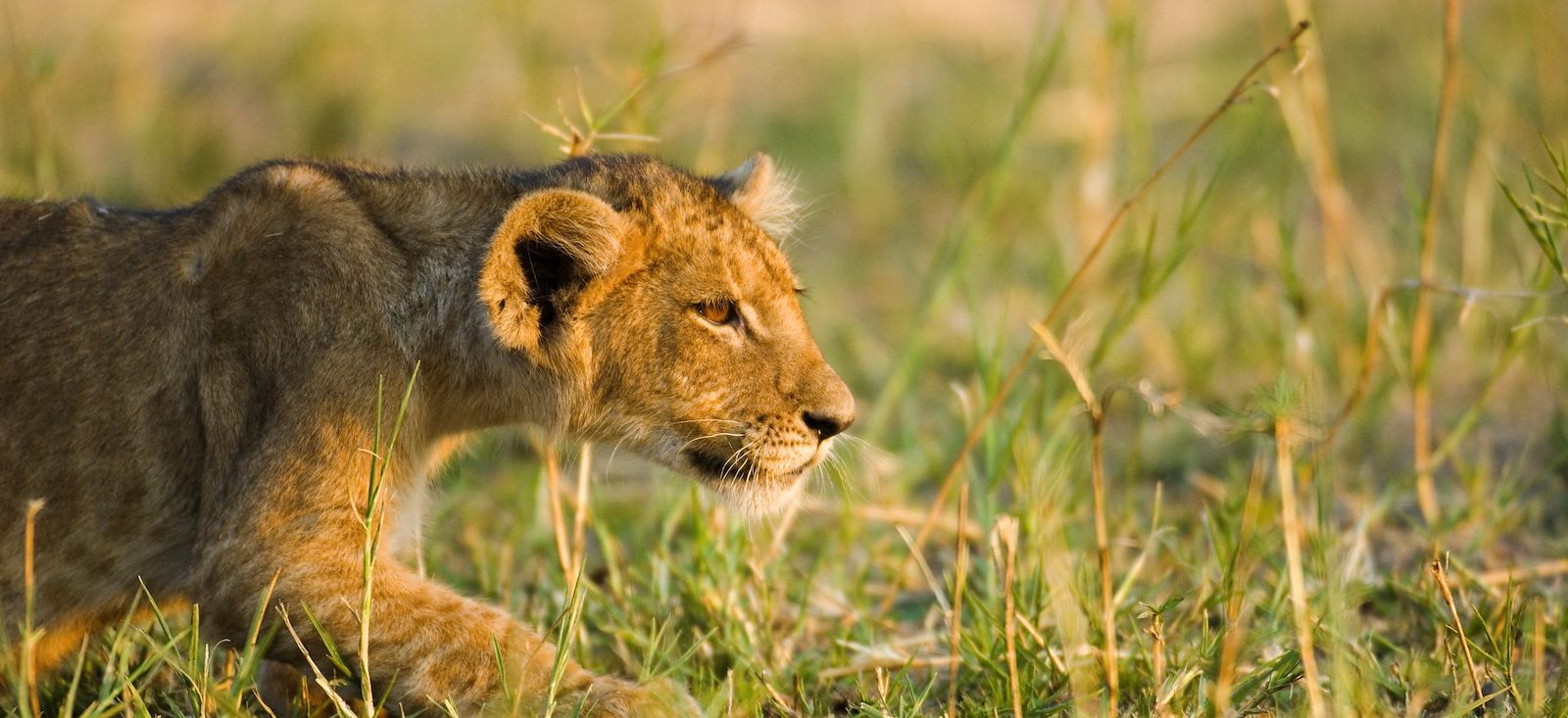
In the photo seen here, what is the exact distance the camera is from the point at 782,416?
3.93m

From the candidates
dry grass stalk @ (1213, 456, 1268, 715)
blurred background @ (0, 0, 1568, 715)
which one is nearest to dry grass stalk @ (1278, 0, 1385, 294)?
blurred background @ (0, 0, 1568, 715)

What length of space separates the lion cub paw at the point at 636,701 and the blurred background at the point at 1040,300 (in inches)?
8.6

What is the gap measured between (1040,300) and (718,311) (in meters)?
3.40

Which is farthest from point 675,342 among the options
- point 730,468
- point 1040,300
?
point 1040,300

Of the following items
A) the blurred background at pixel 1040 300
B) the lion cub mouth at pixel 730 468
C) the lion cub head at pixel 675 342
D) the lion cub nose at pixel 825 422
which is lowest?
the blurred background at pixel 1040 300

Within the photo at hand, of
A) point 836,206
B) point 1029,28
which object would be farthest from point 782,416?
point 1029,28

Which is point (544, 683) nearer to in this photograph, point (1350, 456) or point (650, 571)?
point (650, 571)

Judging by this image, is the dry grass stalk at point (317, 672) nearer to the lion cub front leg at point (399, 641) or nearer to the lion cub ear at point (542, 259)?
the lion cub front leg at point (399, 641)

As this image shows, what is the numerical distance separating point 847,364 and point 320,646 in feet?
11.9

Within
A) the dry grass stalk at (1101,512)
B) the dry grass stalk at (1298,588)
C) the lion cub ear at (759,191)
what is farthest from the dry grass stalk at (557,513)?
the dry grass stalk at (1298,588)

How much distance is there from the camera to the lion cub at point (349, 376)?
3.52 meters

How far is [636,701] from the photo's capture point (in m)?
3.47

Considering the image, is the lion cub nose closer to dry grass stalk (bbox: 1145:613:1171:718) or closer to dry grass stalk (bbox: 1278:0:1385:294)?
dry grass stalk (bbox: 1145:613:1171:718)

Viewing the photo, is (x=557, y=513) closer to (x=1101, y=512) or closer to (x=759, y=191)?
(x=759, y=191)
